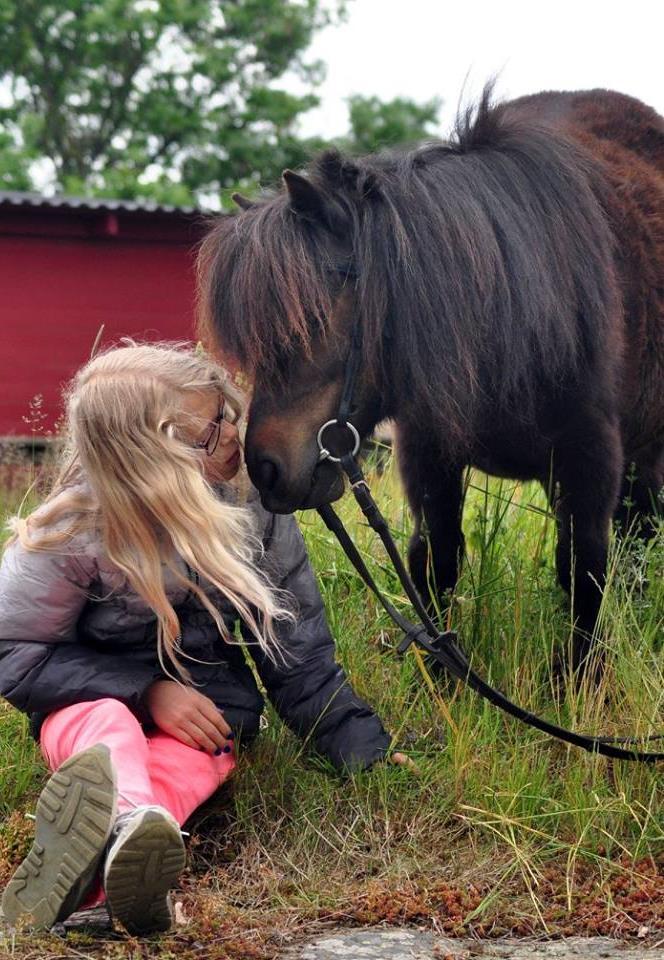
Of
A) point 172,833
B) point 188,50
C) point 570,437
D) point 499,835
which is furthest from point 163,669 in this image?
point 188,50

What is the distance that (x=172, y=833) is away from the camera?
6.40 ft

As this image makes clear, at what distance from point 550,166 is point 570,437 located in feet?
2.49

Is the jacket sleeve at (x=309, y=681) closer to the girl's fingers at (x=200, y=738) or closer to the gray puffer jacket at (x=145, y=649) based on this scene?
the gray puffer jacket at (x=145, y=649)

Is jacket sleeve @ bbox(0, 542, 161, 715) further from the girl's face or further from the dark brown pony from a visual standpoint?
the dark brown pony

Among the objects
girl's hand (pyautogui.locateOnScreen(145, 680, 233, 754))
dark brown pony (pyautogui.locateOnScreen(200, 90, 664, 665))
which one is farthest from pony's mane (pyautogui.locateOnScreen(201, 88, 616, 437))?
girl's hand (pyautogui.locateOnScreen(145, 680, 233, 754))

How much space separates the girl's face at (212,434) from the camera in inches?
103

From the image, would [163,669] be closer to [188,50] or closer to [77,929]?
[77,929]

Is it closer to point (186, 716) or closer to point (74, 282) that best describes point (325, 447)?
point (186, 716)

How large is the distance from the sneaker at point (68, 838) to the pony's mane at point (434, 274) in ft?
3.53

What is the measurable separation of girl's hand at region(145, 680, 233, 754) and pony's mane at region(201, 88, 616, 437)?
779 mm

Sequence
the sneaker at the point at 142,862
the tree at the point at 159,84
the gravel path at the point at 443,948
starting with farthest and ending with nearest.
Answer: the tree at the point at 159,84 → the gravel path at the point at 443,948 → the sneaker at the point at 142,862

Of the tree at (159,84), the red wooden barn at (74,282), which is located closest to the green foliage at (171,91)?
the tree at (159,84)

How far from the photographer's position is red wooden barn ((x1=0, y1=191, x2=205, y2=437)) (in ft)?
39.3

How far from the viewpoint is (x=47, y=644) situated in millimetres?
2490
